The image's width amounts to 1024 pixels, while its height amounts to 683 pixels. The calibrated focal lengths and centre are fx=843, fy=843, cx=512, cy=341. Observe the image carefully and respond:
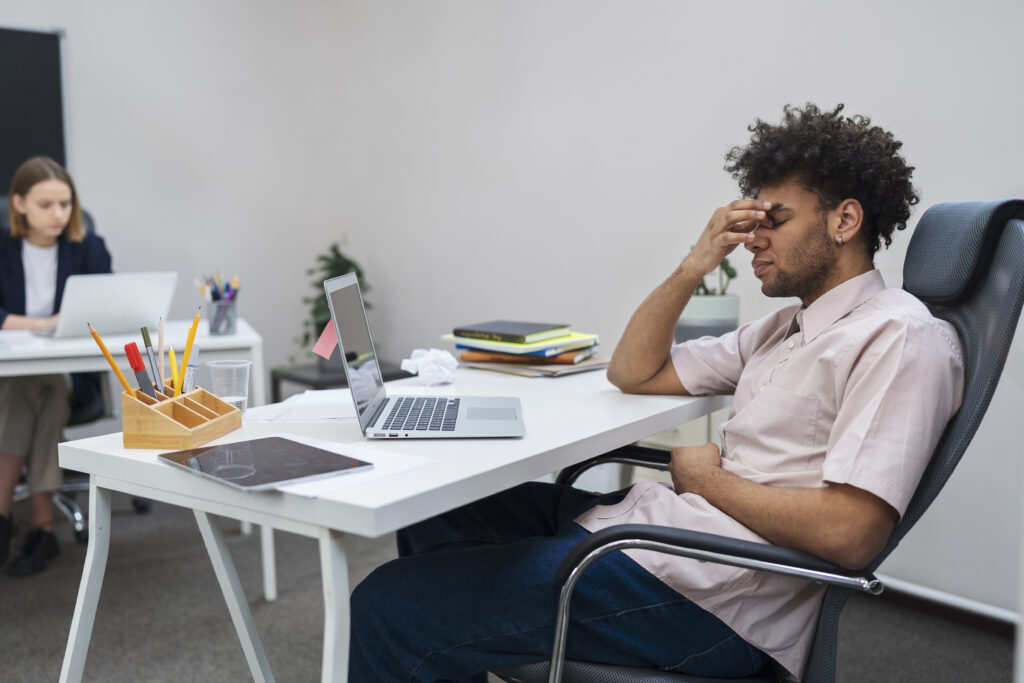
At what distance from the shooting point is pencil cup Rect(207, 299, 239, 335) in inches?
97.2

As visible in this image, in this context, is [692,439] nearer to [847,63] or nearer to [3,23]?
[847,63]

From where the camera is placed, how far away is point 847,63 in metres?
2.36

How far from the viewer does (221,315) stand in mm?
2482

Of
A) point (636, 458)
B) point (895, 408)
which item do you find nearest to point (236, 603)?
point (636, 458)

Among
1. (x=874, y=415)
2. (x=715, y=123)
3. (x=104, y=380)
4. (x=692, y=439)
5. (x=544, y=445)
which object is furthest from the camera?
(x=104, y=380)

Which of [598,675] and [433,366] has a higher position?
[433,366]

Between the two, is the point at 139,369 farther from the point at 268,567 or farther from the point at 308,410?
the point at 268,567

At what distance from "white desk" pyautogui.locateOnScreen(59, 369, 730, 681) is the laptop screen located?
57 millimetres

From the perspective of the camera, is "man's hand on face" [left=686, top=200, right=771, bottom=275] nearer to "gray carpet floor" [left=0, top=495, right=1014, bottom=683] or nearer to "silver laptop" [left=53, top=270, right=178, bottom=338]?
"gray carpet floor" [left=0, top=495, right=1014, bottom=683]

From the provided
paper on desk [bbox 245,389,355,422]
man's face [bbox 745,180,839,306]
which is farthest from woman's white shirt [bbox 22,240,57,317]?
man's face [bbox 745,180,839,306]

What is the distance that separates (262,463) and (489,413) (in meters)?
0.44

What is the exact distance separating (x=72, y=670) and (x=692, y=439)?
1467 millimetres

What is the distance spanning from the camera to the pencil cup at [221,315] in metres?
2.47

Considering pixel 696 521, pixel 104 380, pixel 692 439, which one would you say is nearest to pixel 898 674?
pixel 692 439
